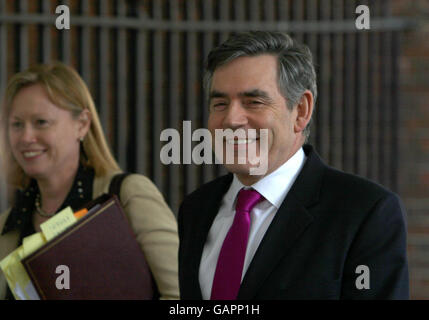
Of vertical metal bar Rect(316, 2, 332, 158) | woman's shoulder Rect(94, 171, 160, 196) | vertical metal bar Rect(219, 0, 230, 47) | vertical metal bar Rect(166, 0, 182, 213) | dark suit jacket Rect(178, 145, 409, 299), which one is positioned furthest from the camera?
vertical metal bar Rect(316, 2, 332, 158)

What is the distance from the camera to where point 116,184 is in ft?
6.81

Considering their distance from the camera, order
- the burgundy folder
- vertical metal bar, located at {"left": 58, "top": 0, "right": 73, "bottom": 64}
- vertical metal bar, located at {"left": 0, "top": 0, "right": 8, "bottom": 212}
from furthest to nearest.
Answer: vertical metal bar, located at {"left": 58, "top": 0, "right": 73, "bottom": 64} → vertical metal bar, located at {"left": 0, "top": 0, "right": 8, "bottom": 212} → the burgundy folder

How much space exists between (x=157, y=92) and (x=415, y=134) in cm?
157

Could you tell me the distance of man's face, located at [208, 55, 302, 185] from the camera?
1496mm

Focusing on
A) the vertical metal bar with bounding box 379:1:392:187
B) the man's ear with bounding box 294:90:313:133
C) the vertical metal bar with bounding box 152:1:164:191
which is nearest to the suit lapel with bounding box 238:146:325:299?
the man's ear with bounding box 294:90:313:133

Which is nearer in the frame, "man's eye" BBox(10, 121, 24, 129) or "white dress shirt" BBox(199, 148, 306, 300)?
"white dress shirt" BBox(199, 148, 306, 300)

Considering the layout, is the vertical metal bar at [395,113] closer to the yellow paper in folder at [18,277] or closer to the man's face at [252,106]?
the man's face at [252,106]

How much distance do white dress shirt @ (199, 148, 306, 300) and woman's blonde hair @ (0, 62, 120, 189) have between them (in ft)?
2.44

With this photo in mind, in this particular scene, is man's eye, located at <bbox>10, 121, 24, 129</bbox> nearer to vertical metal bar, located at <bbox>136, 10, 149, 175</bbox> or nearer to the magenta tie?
the magenta tie

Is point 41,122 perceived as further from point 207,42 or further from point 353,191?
point 207,42

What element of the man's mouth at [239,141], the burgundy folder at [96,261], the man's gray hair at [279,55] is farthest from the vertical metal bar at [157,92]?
the man's mouth at [239,141]

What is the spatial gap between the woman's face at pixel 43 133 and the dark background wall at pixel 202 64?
1309 millimetres

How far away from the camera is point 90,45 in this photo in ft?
12.2

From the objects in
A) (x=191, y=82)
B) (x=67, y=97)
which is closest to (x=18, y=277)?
(x=67, y=97)
